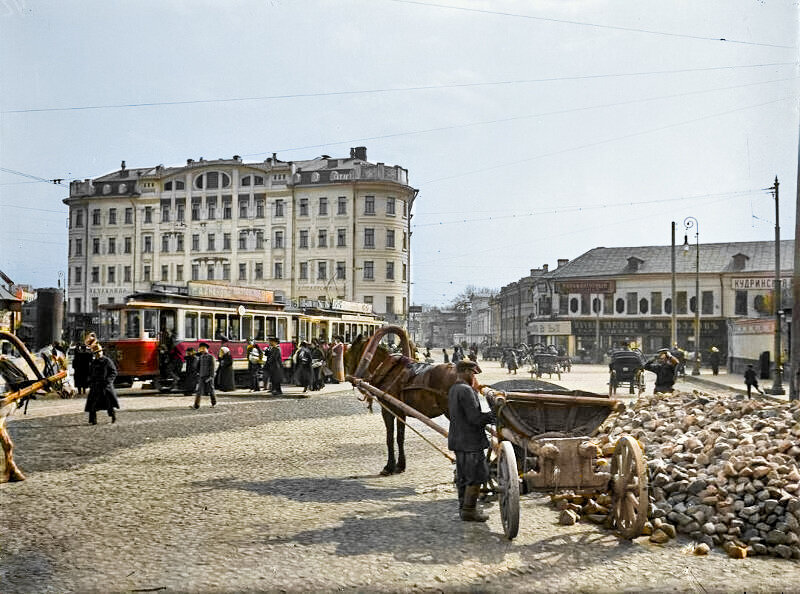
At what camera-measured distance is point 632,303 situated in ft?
169

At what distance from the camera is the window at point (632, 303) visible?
51.2 metres

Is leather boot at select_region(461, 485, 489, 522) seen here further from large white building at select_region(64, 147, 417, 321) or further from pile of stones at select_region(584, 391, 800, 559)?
large white building at select_region(64, 147, 417, 321)

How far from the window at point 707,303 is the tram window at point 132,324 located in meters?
39.5

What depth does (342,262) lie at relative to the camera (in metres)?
52.3

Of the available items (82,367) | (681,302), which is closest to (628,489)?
(82,367)

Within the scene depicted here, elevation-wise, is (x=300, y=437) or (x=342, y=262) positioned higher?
(x=342, y=262)


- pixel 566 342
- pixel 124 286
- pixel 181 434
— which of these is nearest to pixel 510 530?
pixel 181 434

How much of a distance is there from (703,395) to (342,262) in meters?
42.4

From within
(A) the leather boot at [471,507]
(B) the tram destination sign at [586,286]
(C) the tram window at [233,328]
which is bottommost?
(A) the leather boot at [471,507]

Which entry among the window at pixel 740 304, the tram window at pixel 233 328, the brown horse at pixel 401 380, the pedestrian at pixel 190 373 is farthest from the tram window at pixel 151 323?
the window at pixel 740 304

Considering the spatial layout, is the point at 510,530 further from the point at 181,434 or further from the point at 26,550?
the point at 181,434

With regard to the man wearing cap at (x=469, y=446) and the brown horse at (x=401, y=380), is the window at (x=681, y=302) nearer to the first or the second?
the brown horse at (x=401, y=380)

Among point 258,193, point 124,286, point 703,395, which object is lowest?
point 703,395

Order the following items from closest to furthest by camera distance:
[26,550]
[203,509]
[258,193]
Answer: [26,550]
[203,509]
[258,193]
